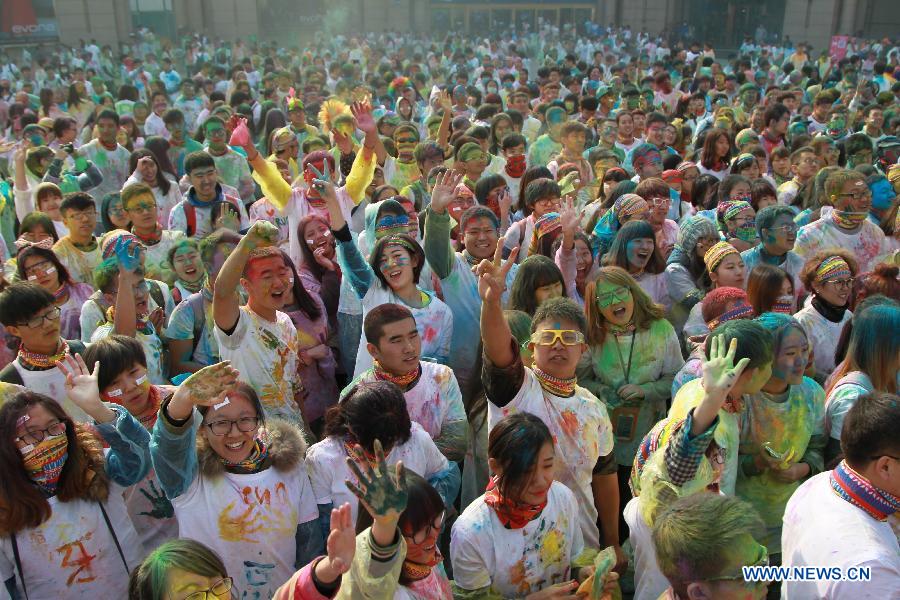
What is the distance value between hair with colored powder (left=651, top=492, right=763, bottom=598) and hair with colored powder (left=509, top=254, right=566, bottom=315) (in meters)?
Result: 2.19

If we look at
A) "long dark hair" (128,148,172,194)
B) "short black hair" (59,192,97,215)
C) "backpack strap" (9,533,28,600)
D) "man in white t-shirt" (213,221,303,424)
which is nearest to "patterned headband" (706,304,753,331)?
"man in white t-shirt" (213,221,303,424)

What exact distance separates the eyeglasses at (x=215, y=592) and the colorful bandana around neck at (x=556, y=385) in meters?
1.58

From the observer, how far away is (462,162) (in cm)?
761

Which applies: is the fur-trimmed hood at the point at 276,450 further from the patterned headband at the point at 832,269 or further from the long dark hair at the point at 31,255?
the patterned headband at the point at 832,269

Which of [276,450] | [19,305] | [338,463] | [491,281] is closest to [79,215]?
[19,305]

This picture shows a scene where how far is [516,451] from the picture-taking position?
9.46ft

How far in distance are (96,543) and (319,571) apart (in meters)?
1.22

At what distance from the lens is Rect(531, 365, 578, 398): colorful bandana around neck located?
348cm

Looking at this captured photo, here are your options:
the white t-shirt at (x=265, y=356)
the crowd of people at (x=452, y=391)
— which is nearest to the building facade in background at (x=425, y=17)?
the crowd of people at (x=452, y=391)

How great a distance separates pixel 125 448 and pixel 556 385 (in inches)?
71.7

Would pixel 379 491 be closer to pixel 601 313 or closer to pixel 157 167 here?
pixel 601 313

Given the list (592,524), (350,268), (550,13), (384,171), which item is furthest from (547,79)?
(550,13)

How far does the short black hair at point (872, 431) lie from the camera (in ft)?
8.73

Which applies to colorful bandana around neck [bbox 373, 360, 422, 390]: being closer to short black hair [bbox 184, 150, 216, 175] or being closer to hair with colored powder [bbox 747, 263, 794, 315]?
hair with colored powder [bbox 747, 263, 794, 315]
